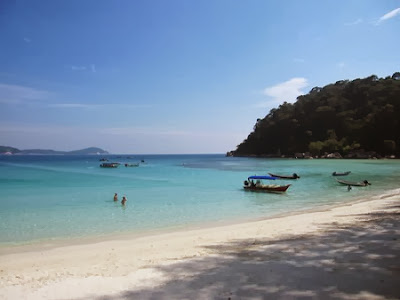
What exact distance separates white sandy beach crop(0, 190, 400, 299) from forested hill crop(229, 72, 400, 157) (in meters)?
110

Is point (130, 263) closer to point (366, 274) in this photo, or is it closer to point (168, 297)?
point (168, 297)

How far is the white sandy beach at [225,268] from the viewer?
572 centimetres

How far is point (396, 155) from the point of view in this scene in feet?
335

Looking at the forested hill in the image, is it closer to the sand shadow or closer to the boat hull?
the boat hull

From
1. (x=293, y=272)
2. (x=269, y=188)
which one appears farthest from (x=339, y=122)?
(x=293, y=272)

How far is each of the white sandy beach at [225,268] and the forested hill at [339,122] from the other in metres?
110

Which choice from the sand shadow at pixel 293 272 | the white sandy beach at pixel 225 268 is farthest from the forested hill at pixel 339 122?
the sand shadow at pixel 293 272

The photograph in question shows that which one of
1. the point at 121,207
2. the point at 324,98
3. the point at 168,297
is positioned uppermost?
the point at 324,98

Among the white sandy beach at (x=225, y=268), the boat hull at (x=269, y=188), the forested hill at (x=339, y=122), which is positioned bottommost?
the boat hull at (x=269, y=188)

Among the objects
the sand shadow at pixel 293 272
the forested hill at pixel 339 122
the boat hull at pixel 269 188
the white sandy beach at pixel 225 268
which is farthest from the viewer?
the forested hill at pixel 339 122

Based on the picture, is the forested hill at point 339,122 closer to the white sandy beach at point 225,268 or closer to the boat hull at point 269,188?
the boat hull at point 269,188

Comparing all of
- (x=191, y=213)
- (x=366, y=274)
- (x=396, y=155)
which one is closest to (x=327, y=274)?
(x=366, y=274)

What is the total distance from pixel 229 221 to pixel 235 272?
1101cm

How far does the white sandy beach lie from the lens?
18.8 feet
